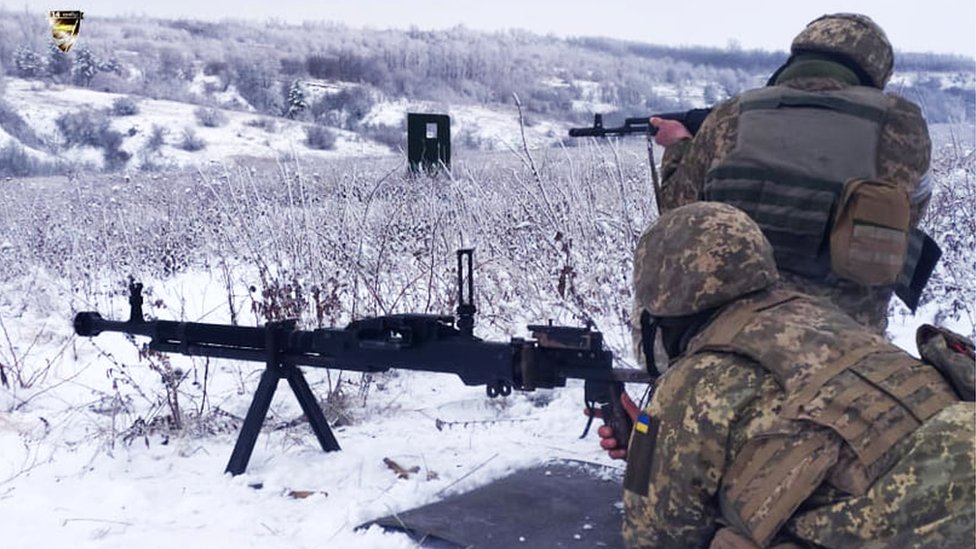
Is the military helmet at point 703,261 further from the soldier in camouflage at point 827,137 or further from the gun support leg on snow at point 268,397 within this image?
the gun support leg on snow at point 268,397

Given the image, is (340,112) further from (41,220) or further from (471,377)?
(471,377)

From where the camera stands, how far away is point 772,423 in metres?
1.98

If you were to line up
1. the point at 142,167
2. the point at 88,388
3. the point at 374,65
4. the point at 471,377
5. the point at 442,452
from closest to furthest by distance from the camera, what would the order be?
the point at 471,377 < the point at 442,452 < the point at 88,388 < the point at 142,167 < the point at 374,65

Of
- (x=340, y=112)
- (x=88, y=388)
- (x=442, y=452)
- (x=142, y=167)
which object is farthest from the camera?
(x=340, y=112)

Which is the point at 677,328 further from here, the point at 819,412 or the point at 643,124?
the point at 643,124

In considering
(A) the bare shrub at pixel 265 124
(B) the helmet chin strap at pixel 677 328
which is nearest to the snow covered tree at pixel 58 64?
(A) the bare shrub at pixel 265 124

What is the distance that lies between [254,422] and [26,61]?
21.2 metres

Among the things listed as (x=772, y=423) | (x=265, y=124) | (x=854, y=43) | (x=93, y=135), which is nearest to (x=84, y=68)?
(x=93, y=135)

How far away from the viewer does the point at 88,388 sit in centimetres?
546

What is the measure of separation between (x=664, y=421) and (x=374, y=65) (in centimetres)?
2888

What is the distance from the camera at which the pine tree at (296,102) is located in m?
26.4

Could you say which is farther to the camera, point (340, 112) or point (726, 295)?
point (340, 112)

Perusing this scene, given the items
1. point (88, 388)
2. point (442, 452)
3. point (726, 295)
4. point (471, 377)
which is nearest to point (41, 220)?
point (88, 388)

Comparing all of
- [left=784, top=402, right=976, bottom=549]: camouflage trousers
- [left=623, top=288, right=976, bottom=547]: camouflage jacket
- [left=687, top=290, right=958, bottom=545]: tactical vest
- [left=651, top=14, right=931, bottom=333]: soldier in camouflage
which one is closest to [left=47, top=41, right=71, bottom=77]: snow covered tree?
[left=651, top=14, right=931, bottom=333]: soldier in camouflage
